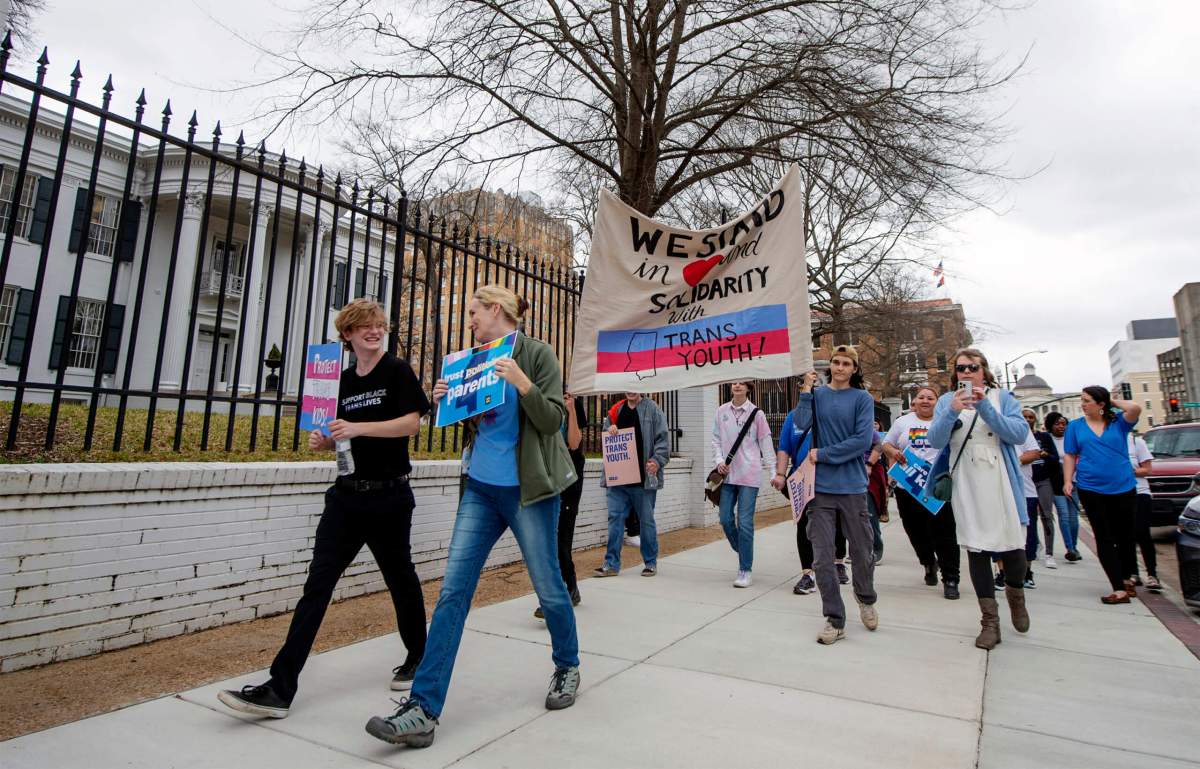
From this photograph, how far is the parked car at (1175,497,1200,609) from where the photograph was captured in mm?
5473

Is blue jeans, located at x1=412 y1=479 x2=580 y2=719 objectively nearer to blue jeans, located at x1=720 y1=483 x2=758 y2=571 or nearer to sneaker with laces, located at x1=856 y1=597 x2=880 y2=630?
sneaker with laces, located at x1=856 y1=597 x2=880 y2=630

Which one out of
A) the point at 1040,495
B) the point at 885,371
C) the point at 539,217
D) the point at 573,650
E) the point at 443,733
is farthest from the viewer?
the point at 885,371

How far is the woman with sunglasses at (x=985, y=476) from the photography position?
14.8 ft

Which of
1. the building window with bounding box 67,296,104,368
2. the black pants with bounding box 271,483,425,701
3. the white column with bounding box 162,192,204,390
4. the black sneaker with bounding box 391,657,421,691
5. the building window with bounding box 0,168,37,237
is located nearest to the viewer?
the black pants with bounding box 271,483,425,701

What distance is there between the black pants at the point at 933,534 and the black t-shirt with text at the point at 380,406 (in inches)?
194

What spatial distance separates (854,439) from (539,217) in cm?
1192

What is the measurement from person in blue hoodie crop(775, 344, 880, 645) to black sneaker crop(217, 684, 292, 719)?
3.38 meters

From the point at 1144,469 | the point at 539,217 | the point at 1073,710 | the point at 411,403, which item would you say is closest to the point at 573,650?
the point at 411,403

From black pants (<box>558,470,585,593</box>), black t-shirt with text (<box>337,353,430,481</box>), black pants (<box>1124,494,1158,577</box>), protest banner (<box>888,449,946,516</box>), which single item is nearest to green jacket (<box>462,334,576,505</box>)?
black t-shirt with text (<box>337,353,430,481</box>)

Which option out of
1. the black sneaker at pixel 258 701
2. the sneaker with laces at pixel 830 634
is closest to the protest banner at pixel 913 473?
the sneaker with laces at pixel 830 634

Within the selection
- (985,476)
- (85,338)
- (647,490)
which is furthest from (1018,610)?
(85,338)

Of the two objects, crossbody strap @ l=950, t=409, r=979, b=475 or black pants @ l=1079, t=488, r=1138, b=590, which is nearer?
crossbody strap @ l=950, t=409, r=979, b=475

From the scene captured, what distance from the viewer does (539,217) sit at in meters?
15.4

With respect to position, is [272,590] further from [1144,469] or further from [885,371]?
[885,371]
